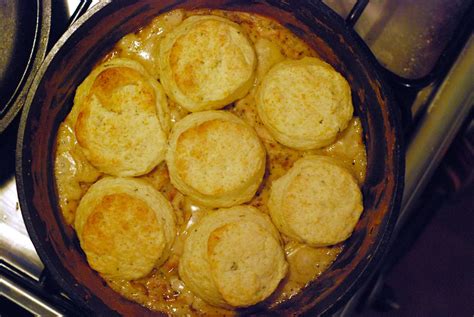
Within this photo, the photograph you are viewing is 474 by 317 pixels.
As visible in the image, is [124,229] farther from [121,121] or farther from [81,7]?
[81,7]

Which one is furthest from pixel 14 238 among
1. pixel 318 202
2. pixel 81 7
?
pixel 318 202

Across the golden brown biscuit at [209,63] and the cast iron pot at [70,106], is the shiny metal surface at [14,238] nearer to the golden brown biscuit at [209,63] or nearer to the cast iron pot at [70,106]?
the cast iron pot at [70,106]

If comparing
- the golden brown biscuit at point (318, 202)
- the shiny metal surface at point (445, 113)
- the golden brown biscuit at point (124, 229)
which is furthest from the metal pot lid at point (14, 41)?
the shiny metal surface at point (445, 113)

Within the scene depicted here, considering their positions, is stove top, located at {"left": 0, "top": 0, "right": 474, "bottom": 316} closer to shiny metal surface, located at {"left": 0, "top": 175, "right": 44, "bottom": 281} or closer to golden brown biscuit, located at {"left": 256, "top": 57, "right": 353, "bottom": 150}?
shiny metal surface, located at {"left": 0, "top": 175, "right": 44, "bottom": 281}

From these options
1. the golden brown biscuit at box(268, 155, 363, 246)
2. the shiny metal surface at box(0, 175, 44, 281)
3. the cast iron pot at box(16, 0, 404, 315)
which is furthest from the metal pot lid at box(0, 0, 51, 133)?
the golden brown biscuit at box(268, 155, 363, 246)

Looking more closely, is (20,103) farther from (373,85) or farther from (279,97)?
(373,85)

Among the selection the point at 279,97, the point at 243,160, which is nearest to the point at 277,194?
the point at 243,160
